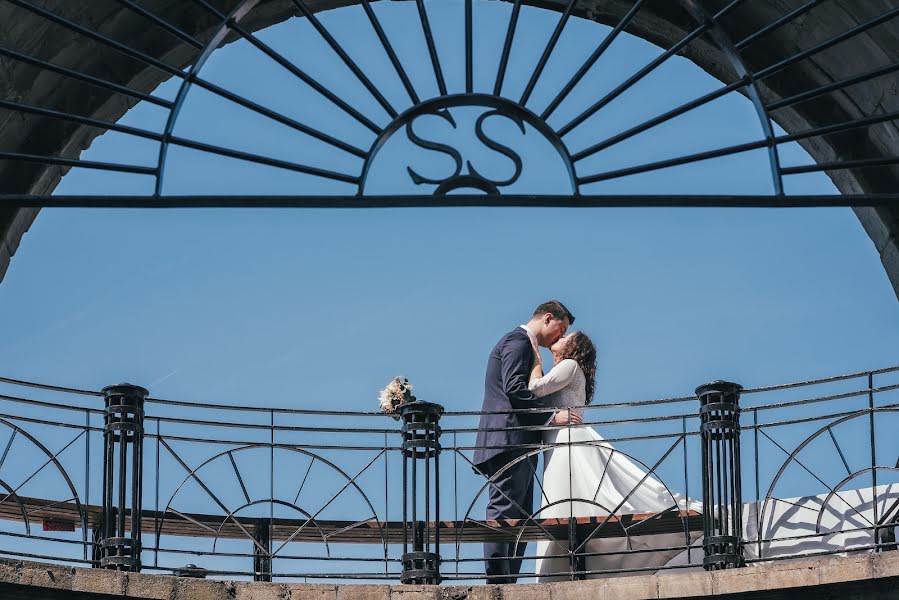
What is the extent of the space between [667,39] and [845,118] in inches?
55.6

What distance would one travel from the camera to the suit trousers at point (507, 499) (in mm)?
9688

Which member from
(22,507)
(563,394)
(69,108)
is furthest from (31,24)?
(563,394)

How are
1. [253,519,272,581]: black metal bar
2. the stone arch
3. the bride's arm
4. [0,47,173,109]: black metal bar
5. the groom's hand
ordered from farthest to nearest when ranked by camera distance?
the stone arch < the bride's arm < the groom's hand < [253,519,272,581]: black metal bar < [0,47,173,109]: black metal bar

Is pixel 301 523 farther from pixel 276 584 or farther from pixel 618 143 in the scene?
pixel 618 143

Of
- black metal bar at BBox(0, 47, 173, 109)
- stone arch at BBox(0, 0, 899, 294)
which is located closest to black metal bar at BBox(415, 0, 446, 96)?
black metal bar at BBox(0, 47, 173, 109)

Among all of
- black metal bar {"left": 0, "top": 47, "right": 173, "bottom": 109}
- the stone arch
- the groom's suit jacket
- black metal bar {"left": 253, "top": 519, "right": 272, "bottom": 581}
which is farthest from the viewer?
the stone arch

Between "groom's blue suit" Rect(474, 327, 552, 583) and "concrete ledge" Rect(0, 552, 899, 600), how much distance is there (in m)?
0.82

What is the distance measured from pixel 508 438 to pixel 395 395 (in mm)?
866

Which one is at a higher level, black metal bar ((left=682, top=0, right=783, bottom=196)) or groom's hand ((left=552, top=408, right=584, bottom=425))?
black metal bar ((left=682, top=0, right=783, bottom=196))

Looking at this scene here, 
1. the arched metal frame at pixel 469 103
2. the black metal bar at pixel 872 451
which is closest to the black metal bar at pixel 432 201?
the arched metal frame at pixel 469 103

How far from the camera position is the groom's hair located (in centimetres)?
1057

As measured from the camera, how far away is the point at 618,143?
25.3 ft

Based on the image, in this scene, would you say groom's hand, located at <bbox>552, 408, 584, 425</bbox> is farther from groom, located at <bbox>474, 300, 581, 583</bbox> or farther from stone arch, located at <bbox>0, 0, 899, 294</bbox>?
stone arch, located at <bbox>0, 0, 899, 294</bbox>

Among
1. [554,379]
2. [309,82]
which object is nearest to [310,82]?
[309,82]
